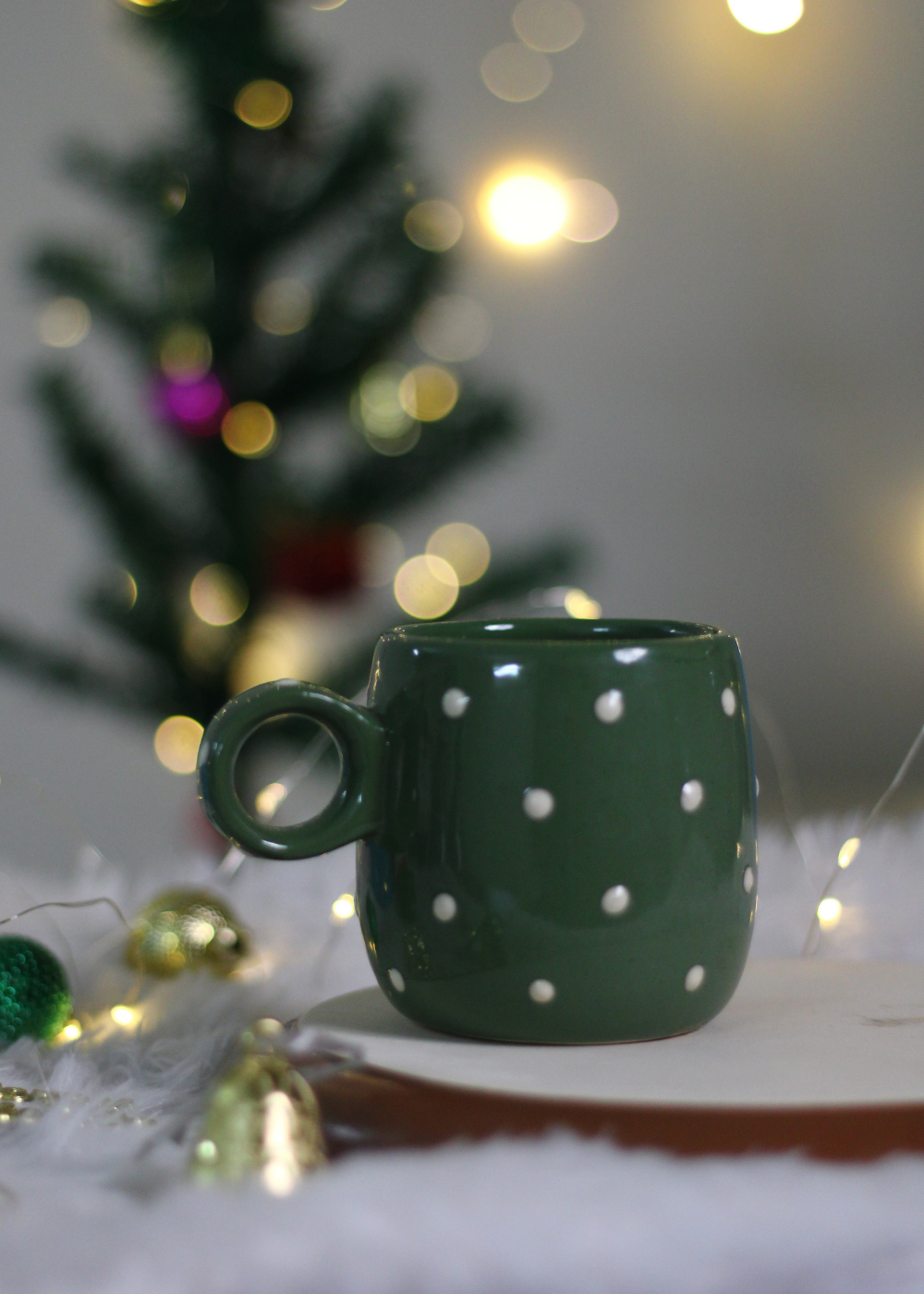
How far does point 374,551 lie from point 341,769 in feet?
2.96

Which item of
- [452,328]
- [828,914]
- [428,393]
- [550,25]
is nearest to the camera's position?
[828,914]

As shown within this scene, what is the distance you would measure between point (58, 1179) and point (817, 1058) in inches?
7.4

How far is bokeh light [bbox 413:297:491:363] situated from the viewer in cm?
124

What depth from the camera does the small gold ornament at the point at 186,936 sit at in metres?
0.46

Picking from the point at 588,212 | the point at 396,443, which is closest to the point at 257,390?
the point at 396,443

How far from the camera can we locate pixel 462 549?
4.57ft

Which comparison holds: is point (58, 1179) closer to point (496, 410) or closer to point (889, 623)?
point (496, 410)

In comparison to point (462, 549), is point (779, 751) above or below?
below

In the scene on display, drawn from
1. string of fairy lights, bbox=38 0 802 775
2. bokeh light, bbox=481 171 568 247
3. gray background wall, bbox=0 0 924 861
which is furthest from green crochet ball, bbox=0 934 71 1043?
bokeh light, bbox=481 171 568 247

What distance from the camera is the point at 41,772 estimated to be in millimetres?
1737

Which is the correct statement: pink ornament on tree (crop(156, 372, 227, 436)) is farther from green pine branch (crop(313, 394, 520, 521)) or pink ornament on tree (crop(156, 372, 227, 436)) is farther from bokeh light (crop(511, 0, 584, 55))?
bokeh light (crop(511, 0, 584, 55))

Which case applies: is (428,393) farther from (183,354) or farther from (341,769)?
(341,769)

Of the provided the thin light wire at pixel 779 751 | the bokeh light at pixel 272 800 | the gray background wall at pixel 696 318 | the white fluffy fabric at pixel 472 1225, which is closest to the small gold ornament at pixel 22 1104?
the white fluffy fabric at pixel 472 1225

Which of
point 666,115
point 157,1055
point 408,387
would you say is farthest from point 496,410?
point 157,1055
